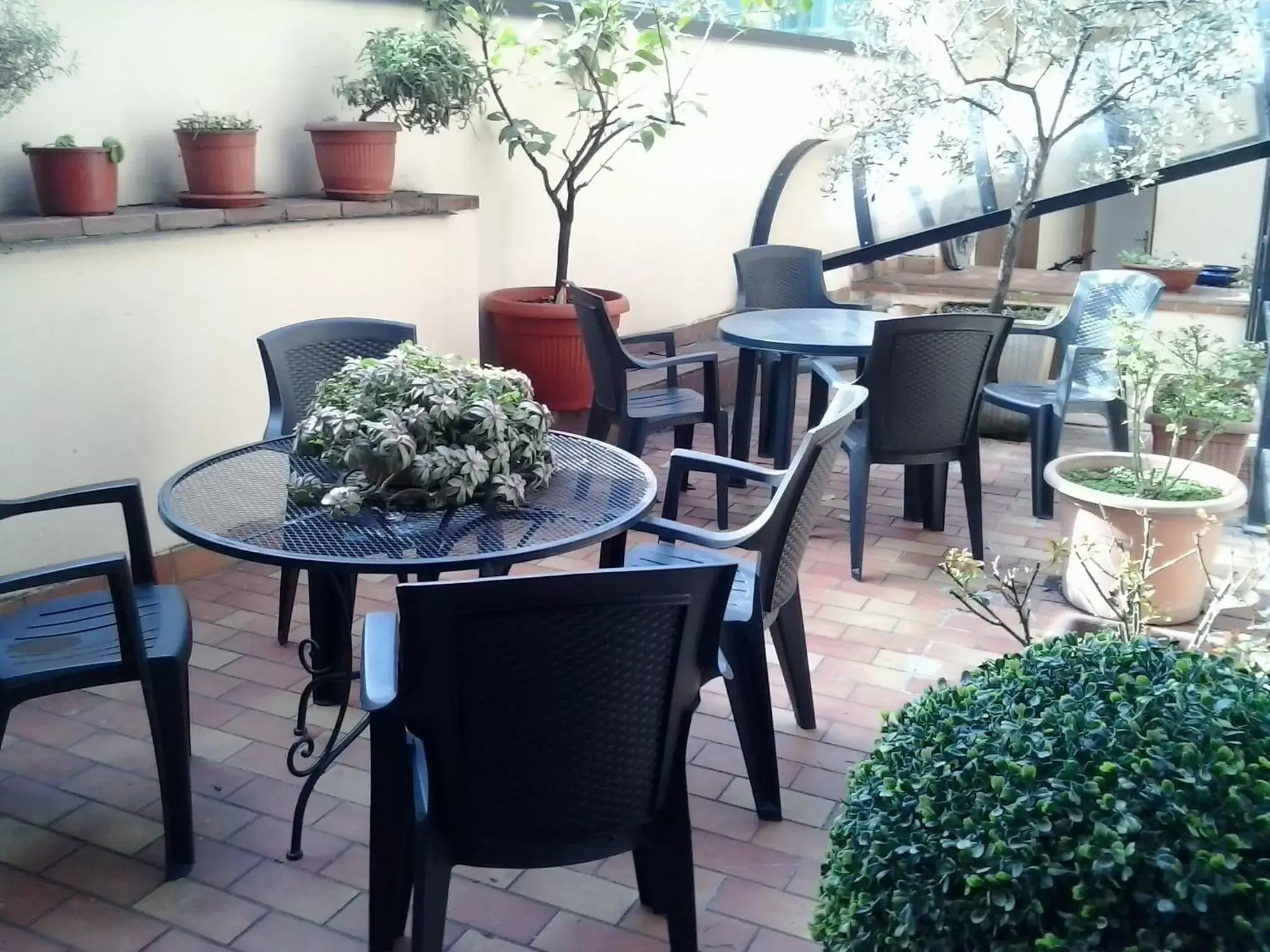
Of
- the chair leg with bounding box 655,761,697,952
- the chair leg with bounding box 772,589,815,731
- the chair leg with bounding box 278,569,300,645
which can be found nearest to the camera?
the chair leg with bounding box 655,761,697,952

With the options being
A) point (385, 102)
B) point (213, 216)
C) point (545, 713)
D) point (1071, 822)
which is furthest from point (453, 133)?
point (1071, 822)

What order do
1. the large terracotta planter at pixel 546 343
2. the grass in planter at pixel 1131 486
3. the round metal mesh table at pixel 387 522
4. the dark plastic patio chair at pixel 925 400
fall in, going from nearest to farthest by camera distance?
the round metal mesh table at pixel 387 522
the grass in planter at pixel 1131 486
the dark plastic patio chair at pixel 925 400
the large terracotta planter at pixel 546 343

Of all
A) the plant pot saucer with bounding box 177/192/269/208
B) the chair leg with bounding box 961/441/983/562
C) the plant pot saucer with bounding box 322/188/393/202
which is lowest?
the chair leg with bounding box 961/441/983/562

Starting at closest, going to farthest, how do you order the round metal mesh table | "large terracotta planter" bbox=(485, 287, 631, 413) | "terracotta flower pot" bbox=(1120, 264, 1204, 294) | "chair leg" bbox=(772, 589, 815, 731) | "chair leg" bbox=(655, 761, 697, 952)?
"chair leg" bbox=(655, 761, 697, 952)
the round metal mesh table
"chair leg" bbox=(772, 589, 815, 731)
"large terracotta planter" bbox=(485, 287, 631, 413)
"terracotta flower pot" bbox=(1120, 264, 1204, 294)

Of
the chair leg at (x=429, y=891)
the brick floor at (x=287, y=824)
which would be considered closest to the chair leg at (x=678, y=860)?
the brick floor at (x=287, y=824)

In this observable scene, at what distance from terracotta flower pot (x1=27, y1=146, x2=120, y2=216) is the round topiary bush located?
2791mm

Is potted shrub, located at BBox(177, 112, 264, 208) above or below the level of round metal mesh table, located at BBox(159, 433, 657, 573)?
above

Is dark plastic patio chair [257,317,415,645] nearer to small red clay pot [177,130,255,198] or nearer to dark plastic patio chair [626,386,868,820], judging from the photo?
small red clay pot [177,130,255,198]

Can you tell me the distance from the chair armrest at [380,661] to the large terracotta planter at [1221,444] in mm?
3522

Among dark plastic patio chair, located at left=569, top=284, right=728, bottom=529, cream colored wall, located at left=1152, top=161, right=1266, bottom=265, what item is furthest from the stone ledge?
cream colored wall, located at left=1152, top=161, right=1266, bottom=265

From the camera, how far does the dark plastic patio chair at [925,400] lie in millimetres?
3752

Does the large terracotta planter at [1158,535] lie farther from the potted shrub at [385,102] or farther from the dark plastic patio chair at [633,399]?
the potted shrub at [385,102]

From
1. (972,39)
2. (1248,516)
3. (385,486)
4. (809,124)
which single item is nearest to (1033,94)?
(972,39)

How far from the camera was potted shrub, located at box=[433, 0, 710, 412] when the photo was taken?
475 centimetres
